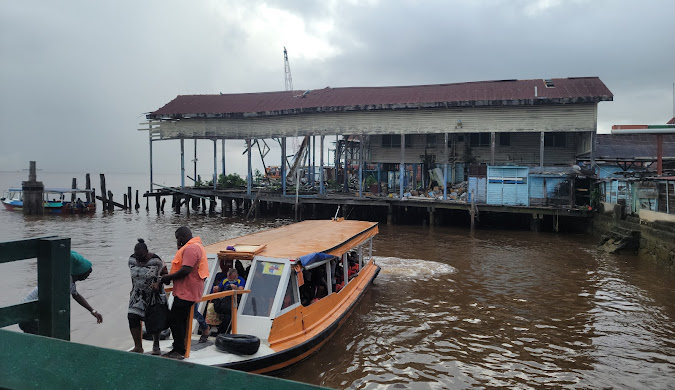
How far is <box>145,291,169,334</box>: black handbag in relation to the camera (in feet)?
19.9

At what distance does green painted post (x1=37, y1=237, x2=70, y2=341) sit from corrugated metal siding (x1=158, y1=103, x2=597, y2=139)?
83.1 ft

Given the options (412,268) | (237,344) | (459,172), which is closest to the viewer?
(237,344)

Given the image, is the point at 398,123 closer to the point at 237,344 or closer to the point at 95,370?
the point at 237,344

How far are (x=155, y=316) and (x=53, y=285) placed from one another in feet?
11.7

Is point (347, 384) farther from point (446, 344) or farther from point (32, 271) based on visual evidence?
point (32, 271)

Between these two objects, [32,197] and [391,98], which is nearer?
[391,98]

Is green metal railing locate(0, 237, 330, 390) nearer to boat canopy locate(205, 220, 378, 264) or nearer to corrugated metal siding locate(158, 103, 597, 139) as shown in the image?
boat canopy locate(205, 220, 378, 264)

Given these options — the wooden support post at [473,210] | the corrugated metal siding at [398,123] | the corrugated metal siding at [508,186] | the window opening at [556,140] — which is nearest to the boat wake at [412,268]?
the wooden support post at [473,210]

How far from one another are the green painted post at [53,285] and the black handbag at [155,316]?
3.39m

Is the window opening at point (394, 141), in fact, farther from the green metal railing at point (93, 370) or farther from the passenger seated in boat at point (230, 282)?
the green metal railing at point (93, 370)

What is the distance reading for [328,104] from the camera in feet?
98.3

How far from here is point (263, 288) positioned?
727cm

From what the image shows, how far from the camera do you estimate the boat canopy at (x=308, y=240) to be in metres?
8.08

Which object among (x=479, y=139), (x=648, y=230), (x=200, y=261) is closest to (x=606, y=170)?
(x=479, y=139)
